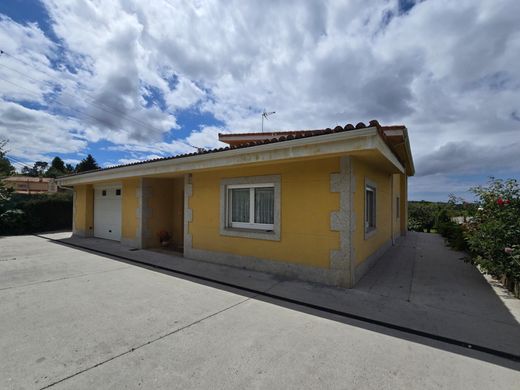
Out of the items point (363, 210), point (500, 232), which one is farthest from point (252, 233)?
point (500, 232)

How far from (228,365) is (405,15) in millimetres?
8701

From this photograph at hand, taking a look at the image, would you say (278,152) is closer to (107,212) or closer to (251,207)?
(251,207)

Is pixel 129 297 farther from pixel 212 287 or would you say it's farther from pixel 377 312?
pixel 377 312

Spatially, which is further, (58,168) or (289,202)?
(58,168)

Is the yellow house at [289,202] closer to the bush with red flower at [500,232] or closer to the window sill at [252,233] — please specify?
the window sill at [252,233]

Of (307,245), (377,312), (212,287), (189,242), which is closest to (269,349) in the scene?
(377,312)

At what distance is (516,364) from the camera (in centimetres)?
285

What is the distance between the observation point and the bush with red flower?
509cm

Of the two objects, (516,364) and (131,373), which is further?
(516,364)

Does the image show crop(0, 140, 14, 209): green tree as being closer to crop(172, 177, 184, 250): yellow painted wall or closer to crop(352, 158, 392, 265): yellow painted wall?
crop(172, 177, 184, 250): yellow painted wall

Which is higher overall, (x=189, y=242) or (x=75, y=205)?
(x=75, y=205)

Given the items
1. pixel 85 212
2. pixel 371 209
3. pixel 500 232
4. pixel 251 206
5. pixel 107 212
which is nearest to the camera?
pixel 500 232

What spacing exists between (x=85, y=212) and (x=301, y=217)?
39.6ft

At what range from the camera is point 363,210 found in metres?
6.10
